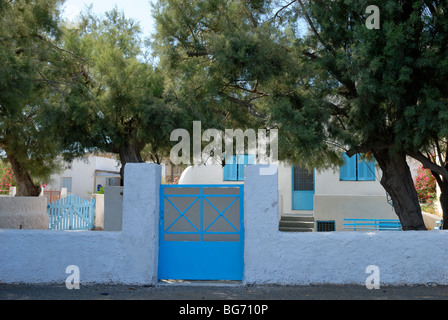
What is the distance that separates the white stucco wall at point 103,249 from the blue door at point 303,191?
9.36m

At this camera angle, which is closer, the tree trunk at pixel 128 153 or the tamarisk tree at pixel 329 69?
the tamarisk tree at pixel 329 69

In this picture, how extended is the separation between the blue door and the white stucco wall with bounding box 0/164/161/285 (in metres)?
9.36

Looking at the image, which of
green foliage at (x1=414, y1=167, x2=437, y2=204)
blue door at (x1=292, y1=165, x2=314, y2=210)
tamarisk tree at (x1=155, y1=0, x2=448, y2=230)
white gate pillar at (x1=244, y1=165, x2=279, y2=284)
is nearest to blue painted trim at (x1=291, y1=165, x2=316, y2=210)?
blue door at (x1=292, y1=165, x2=314, y2=210)

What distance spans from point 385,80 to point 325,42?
1952mm

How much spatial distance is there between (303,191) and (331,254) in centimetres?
898

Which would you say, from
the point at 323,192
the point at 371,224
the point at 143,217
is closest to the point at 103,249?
the point at 143,217

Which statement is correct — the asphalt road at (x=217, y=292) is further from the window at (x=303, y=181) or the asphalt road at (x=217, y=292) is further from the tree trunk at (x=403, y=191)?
the window at (x=303, y=181)

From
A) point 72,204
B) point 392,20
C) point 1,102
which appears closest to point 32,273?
point 1,102

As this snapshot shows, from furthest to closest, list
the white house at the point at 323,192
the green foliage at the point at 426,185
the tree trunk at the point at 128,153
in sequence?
the green foliage at the point at 426,185
the white house at the point at 323,192
the tree trunk at the point at 128,153

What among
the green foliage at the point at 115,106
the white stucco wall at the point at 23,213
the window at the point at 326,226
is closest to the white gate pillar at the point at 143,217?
the green foliage at the point at 115,106

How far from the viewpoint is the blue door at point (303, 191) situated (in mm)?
15617

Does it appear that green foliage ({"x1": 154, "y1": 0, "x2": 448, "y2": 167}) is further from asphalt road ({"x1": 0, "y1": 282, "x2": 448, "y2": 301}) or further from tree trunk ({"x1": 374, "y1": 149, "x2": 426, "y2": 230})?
asphalt road ({"x1": 0, "y1": 282, "x2": 448, "y2": 301})

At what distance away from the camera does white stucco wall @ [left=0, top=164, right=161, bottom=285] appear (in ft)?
22.5

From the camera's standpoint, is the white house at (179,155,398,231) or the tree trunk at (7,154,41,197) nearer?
the white house at (179,155,398,231)
